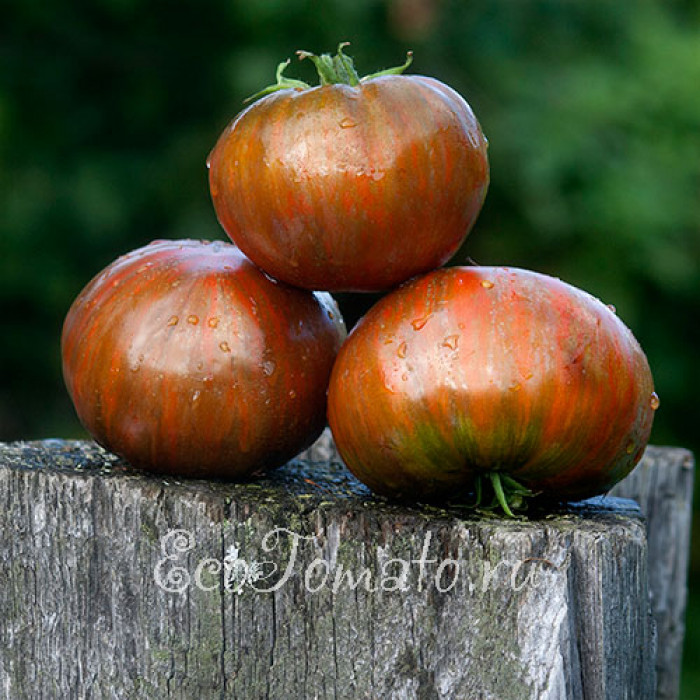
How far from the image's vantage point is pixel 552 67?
525 centimetres

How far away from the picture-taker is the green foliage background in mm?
4727

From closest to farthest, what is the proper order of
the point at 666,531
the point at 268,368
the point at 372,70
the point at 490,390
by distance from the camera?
the point at 490,390 → the point at 268,368 → the point at 666,531 → the point at 372,70

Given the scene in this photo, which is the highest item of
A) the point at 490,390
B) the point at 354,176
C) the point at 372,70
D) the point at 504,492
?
the point at 372,70

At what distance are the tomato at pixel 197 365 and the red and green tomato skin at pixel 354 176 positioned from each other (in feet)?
0.36

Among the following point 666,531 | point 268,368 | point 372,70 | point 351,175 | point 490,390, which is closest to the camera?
point 490,390

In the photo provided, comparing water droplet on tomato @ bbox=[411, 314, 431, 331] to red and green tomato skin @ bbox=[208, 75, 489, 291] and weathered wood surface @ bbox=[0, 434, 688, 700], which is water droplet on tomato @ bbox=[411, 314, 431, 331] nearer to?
red and green tomato skin @ bbox=[208, 75, 489, 291]

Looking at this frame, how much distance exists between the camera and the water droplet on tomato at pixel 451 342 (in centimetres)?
159

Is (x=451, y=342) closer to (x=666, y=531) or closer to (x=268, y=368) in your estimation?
(x=268, y=368)

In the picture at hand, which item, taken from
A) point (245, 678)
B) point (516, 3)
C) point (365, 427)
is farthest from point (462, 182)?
point (516, 3)

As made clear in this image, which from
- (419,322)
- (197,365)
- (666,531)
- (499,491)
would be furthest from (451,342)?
(666,531)

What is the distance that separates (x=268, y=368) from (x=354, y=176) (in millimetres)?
367

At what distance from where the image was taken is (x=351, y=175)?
1675 millimetres

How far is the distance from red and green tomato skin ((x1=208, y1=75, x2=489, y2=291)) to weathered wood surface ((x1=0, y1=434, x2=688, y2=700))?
0.43m

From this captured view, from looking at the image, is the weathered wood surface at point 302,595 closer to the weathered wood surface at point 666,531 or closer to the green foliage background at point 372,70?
the weathered wood surface at point 666,531
